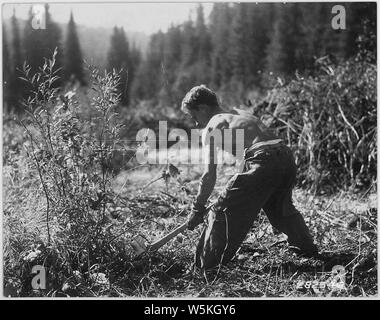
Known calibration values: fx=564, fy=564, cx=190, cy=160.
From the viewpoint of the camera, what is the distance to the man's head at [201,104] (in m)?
3.94

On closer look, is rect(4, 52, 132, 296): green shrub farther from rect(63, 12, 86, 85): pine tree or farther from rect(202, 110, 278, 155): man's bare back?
rect(63, 12, 86, 85): pine tree

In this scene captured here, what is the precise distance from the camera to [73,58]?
9766 mm

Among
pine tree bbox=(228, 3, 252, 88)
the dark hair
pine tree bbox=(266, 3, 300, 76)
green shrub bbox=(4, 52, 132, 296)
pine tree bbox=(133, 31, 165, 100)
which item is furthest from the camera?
pine tree bbox=(133, 31, 165, 100)

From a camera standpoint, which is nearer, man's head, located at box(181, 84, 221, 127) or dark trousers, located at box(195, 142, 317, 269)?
dark trousers, located at box(195, 142, 317, 269)

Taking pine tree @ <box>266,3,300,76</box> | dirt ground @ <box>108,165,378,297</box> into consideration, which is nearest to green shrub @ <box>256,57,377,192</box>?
dirt ground @ <box>108,165,378,297</box>

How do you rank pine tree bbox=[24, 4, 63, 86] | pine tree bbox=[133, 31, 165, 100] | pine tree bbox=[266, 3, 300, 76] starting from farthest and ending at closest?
pine tree bbox=[133, 31, 165, 100] → pine tree bbox=[266, 3, 300, 76] → pine tree bbox=[24, 4, 63, 86]

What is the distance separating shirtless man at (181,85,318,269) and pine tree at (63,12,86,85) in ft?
8.61

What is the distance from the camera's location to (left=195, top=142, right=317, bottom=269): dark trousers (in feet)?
12.5

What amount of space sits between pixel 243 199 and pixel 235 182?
0.13 metres

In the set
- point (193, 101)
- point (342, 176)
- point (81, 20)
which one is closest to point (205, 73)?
point (342, 176)

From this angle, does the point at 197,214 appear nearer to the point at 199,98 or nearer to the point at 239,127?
the point at 239,127

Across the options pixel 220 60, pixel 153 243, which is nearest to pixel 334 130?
pixel 153 243

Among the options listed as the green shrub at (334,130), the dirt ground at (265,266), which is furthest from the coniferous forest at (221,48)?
the dirt ground at (265,266)

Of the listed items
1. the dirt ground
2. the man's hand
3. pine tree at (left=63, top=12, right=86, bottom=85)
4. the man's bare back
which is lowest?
the dirt ground
